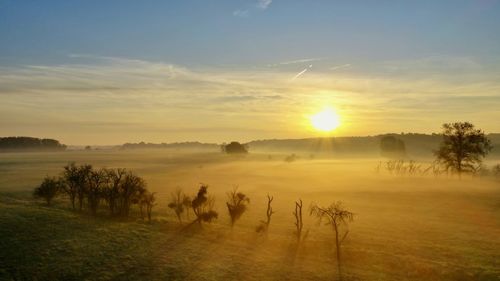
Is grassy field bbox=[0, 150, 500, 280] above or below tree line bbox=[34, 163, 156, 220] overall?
below

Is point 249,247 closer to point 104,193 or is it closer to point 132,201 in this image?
point 132,201

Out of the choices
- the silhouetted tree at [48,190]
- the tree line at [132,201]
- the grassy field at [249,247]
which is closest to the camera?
the grassy field at [249,247]

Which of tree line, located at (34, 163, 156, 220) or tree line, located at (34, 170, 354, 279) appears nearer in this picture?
tree line, located at (34, 170, 354, 279)

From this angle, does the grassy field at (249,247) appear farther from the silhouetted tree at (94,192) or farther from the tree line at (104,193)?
the silhouetted tree at (94,192)

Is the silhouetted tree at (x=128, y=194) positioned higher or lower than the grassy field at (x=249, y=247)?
higher

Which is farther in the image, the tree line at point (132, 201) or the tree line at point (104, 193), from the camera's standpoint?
the tree line at point (104, 193)

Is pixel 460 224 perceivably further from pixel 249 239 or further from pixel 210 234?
pixel 210 234

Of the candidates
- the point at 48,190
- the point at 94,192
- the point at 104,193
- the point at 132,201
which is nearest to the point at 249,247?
the point at 132,201

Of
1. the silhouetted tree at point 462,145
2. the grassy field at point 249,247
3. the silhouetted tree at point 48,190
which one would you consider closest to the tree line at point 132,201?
the silhouetted tree at point 48,190

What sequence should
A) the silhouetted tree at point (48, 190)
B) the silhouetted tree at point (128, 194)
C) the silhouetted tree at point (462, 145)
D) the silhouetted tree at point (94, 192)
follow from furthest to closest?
1. the silhouetted tree at point (462, 145)
2. the silhouetted tree at point (48, 190)
3. the silhouetted tree at point (128, 194)
4. the silhouetted tree at point (94, 192)

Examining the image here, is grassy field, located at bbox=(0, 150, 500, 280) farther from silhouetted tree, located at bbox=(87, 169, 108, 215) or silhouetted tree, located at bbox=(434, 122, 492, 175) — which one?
silhouetted tree, located at bbox=(434, 122, 492, 175)

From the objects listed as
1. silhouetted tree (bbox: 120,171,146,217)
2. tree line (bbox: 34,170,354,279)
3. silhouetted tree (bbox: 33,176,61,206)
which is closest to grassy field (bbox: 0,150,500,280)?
tree line (bbox: 34,170,354,279)

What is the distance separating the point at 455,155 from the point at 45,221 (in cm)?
9309

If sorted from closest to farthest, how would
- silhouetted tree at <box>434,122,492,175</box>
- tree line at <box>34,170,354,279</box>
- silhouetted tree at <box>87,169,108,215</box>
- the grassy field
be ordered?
the grassy field → tree line at <box>34,170,354,279</box> → silhouetted tree at <box>87,169,108,215</box> → silhouetted tree at <box>434,122,492,175</box>
